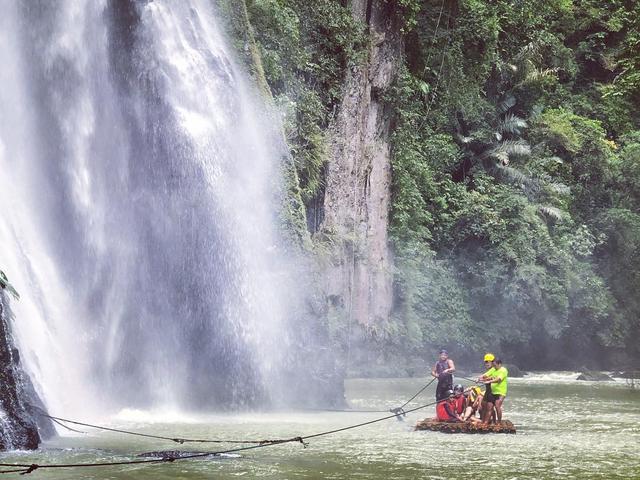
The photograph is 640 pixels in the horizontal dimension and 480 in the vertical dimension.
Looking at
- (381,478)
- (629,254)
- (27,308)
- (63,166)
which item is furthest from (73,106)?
(629,254)

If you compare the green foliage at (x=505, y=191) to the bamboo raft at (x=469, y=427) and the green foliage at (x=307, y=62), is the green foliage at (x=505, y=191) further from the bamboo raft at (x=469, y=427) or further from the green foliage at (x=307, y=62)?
the bamboo raft at (x=469, y=427)

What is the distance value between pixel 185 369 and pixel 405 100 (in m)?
13.6

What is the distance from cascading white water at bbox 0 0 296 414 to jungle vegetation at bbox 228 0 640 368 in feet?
18.8

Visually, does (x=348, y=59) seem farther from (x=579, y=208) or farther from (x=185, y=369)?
(x=579, y=208)

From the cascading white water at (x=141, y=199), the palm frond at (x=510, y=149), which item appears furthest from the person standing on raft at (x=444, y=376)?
the palm frond at (x=510, y=149)

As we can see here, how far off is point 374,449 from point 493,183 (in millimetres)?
24505

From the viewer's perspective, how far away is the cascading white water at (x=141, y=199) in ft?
62.4

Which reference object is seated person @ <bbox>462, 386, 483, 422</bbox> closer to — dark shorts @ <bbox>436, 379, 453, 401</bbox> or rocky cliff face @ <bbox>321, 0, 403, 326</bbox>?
dark shorts @ <bbox>436, 379, 453, 401</bbox>

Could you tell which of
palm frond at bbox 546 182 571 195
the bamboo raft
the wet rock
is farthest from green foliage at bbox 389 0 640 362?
the bamboo raft

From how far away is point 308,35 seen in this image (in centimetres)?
2631

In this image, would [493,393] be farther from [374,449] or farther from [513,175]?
[513,175]

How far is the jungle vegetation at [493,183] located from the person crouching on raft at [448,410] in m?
10.7

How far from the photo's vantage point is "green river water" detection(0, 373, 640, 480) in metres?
11.5

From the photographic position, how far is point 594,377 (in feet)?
105
